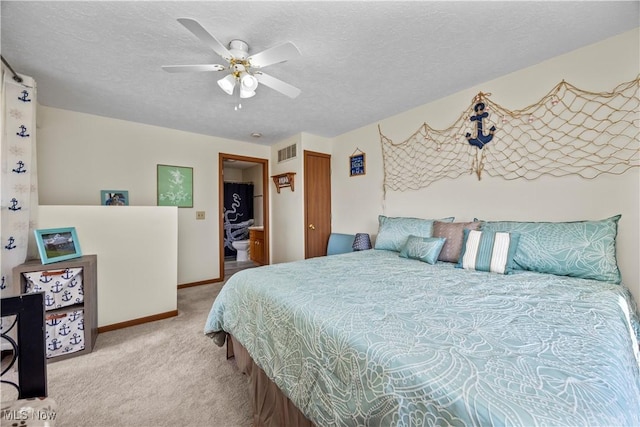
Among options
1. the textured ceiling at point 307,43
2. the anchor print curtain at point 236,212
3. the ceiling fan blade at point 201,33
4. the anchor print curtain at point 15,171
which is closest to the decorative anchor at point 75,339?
the anchor print curtain at point 15,171

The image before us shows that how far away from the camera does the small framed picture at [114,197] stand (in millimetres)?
3137

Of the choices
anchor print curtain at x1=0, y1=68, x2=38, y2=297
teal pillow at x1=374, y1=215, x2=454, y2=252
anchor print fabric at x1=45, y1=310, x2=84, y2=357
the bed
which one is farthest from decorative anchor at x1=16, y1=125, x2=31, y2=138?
teal pillow at x1=374, y1=215, x2=454, y2=252

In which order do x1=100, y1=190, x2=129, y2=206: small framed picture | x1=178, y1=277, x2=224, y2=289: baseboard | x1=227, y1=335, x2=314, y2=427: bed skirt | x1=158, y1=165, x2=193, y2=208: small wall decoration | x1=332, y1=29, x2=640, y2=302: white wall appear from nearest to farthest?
x1=227, y1=335, x2=314, y2=427: bed skirt → x1=332, y1=29, x2=640, y2=302: white wall → x1=100, y1=190, x2=129, y2=206: small framed picture → x1=158, y1=165, x2=193, y2=208: small wall decoration → x1=178, y1=277, x2=224, y2=289: baseboard

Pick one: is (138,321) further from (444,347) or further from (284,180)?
(444,347)

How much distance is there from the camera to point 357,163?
145 inches

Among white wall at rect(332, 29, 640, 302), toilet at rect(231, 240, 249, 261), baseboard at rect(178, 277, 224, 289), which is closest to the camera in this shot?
white wall at rect(332, 29, 640, 302)

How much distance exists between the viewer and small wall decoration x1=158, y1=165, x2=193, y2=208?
3.54m

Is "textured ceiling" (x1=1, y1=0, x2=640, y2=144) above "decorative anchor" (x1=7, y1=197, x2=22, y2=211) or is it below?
above

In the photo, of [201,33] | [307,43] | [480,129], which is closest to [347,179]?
[480,129]

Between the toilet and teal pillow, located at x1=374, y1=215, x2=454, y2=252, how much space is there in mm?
3935

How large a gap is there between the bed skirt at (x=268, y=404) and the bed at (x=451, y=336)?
14mm

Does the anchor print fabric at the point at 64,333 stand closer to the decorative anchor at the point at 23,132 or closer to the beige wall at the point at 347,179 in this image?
the decorative anchor at the point at 23,132

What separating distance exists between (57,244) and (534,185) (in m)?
4.07

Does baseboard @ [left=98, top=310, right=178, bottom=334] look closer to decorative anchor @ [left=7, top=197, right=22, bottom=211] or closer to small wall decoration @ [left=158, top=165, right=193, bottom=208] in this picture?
decorative anchor @ [left=7, top=197, right=22, bottom=211]
